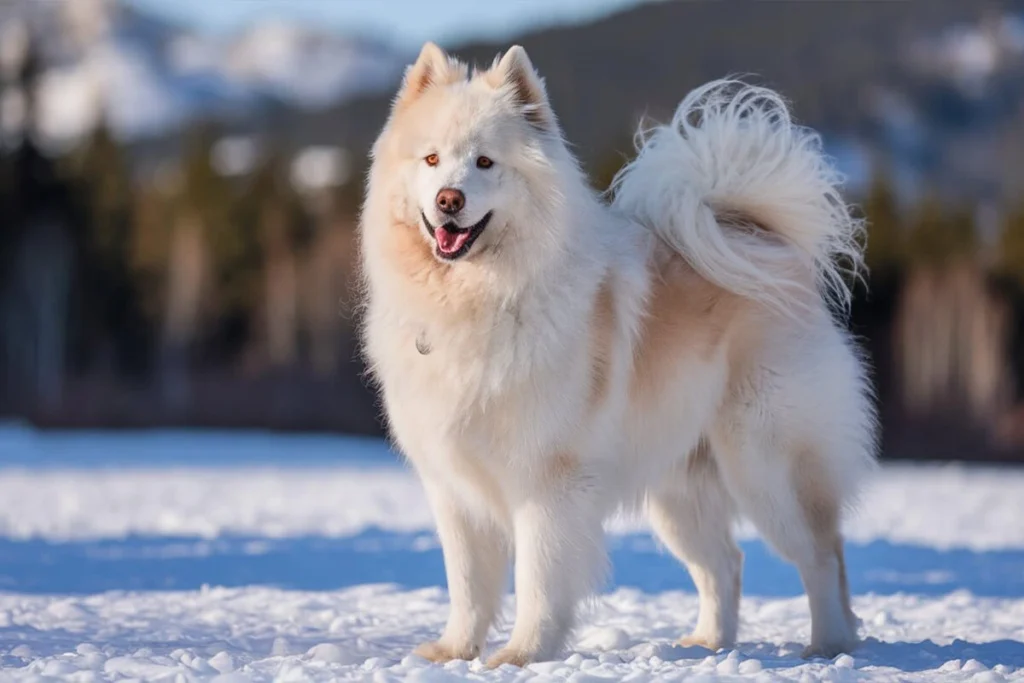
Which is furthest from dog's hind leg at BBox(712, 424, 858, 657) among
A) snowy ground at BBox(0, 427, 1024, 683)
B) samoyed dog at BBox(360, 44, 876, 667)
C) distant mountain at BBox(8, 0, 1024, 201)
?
distant mountain at BBox(8, 0, 1024, 201)

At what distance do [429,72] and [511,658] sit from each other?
7.86ft

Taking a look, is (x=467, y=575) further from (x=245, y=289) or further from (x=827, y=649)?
(x=245, y=289)

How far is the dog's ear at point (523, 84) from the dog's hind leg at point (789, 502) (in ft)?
5.21

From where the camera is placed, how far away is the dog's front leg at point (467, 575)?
4.96 metres

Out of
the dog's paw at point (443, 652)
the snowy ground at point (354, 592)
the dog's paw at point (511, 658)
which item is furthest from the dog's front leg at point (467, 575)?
the dog's paw at point (511, 658)

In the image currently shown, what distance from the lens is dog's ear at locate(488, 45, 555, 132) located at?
5.02m

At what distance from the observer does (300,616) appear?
5895 millimetres

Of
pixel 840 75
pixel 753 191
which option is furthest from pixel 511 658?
pixel 840 75

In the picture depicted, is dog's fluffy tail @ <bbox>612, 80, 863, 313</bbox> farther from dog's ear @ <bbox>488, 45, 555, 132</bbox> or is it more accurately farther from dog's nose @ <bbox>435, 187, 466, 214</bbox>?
dog's nose @ <bbox>435, 187, 466, 214</bbox>

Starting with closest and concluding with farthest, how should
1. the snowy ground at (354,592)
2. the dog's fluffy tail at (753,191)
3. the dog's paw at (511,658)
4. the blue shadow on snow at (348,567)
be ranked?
the snowy ground at (354,592), the dog's paw at (511,658), the dog's fluffy tail at (753,191), the blue shadow on snow at (348,567)

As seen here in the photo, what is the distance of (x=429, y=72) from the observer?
Result: 17.0 feet

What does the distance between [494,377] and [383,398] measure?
657mm

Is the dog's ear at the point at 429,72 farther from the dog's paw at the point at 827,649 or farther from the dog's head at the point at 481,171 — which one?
the dog's paw at the point at 827,649

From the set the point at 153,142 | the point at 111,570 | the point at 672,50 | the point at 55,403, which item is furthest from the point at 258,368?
the point at 153,142
